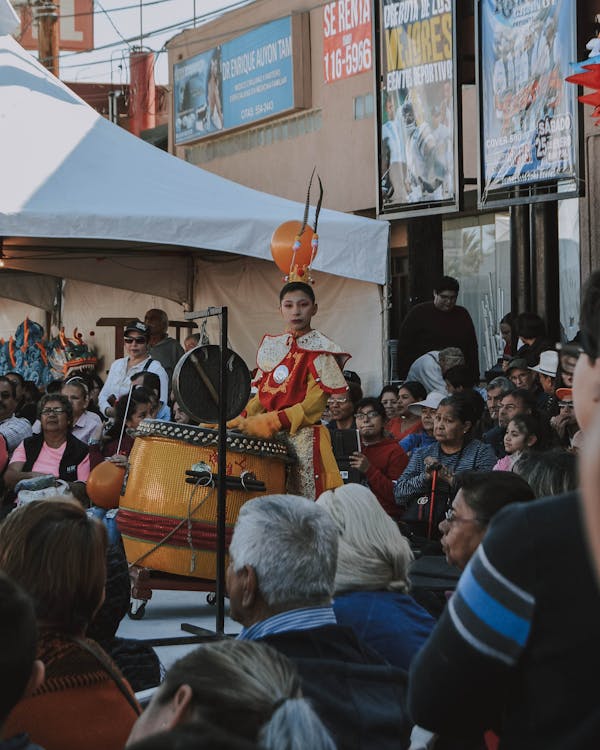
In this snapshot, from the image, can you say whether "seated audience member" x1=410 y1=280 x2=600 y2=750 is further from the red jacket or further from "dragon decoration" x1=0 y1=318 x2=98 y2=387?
"dragon decoration" x1=0 y1=318 x2=98 y2=387

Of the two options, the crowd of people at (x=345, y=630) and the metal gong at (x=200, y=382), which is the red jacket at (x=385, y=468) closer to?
the crowd of people at (x=345, y=630)

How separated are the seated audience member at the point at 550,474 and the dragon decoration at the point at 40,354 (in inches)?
396

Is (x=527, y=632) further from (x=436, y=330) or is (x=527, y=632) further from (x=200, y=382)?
(x=436, y=330)

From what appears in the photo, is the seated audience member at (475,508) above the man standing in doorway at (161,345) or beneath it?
beneath

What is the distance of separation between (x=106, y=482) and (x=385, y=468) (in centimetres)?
149

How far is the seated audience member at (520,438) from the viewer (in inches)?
230

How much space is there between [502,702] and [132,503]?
4470mm

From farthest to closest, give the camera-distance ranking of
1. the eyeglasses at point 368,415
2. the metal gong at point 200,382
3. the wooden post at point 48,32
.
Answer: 1. the wooden post at point 48,32
2. the eyeglasses at point 368,415
3. the metal gong at point 200,382

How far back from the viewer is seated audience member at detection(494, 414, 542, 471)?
585cm

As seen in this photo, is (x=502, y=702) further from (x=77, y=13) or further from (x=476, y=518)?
(x=77, y=13)

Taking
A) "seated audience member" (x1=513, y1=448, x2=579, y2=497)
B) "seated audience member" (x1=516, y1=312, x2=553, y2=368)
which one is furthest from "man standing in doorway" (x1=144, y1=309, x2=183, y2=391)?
"seated audience member" (x1=513, y1=448, x2=579, y2=497)

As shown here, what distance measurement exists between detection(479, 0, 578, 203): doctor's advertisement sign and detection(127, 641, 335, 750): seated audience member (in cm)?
711

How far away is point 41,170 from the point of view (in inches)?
368

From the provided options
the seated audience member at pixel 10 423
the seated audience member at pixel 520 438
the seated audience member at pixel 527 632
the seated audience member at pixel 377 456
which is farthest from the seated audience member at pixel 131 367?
the seated audience member at pixel 527 632
